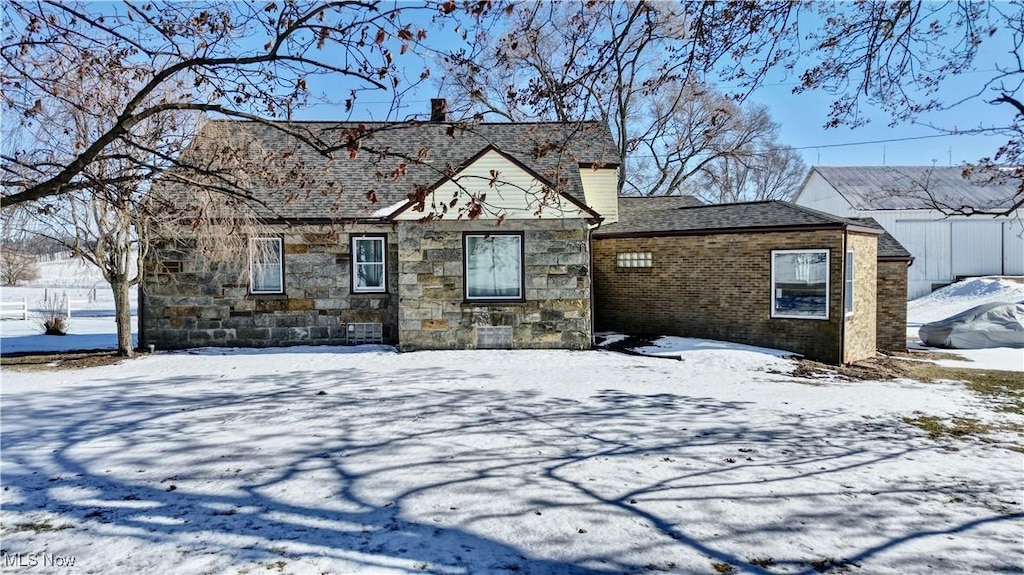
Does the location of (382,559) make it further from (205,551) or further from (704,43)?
(704,43)

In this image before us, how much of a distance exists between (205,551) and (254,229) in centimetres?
934

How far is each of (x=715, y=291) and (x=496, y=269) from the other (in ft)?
17.9

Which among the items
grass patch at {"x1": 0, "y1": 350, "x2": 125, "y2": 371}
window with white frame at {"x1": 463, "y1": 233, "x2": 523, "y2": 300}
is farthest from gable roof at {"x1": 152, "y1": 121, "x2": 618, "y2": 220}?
grass patch at {"x1": 0, "y1": 350, "x2": 125, "y2": 371}

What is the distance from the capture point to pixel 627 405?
7.78 metres

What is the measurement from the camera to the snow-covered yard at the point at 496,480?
3668 mm

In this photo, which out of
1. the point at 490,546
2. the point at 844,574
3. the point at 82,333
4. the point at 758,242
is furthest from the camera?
the point at 82,333

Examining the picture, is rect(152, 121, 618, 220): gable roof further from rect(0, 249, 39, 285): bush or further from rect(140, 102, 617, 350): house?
rect(0, 249, 39, 285): bush

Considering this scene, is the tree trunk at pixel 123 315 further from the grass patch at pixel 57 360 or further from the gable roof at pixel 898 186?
the gable roof at pixel 898 186

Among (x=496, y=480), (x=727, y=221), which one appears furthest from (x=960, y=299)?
(x=496, y=480)

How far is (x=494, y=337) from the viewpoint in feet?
40.4

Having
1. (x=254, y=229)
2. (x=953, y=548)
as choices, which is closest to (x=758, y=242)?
(x=953, y=548)

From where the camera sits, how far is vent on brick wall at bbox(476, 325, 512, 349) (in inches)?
483

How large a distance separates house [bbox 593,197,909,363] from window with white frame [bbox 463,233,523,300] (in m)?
4.00

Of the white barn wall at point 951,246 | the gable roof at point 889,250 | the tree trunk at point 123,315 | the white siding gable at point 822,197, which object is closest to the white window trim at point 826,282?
the gable roof at point 889,250
